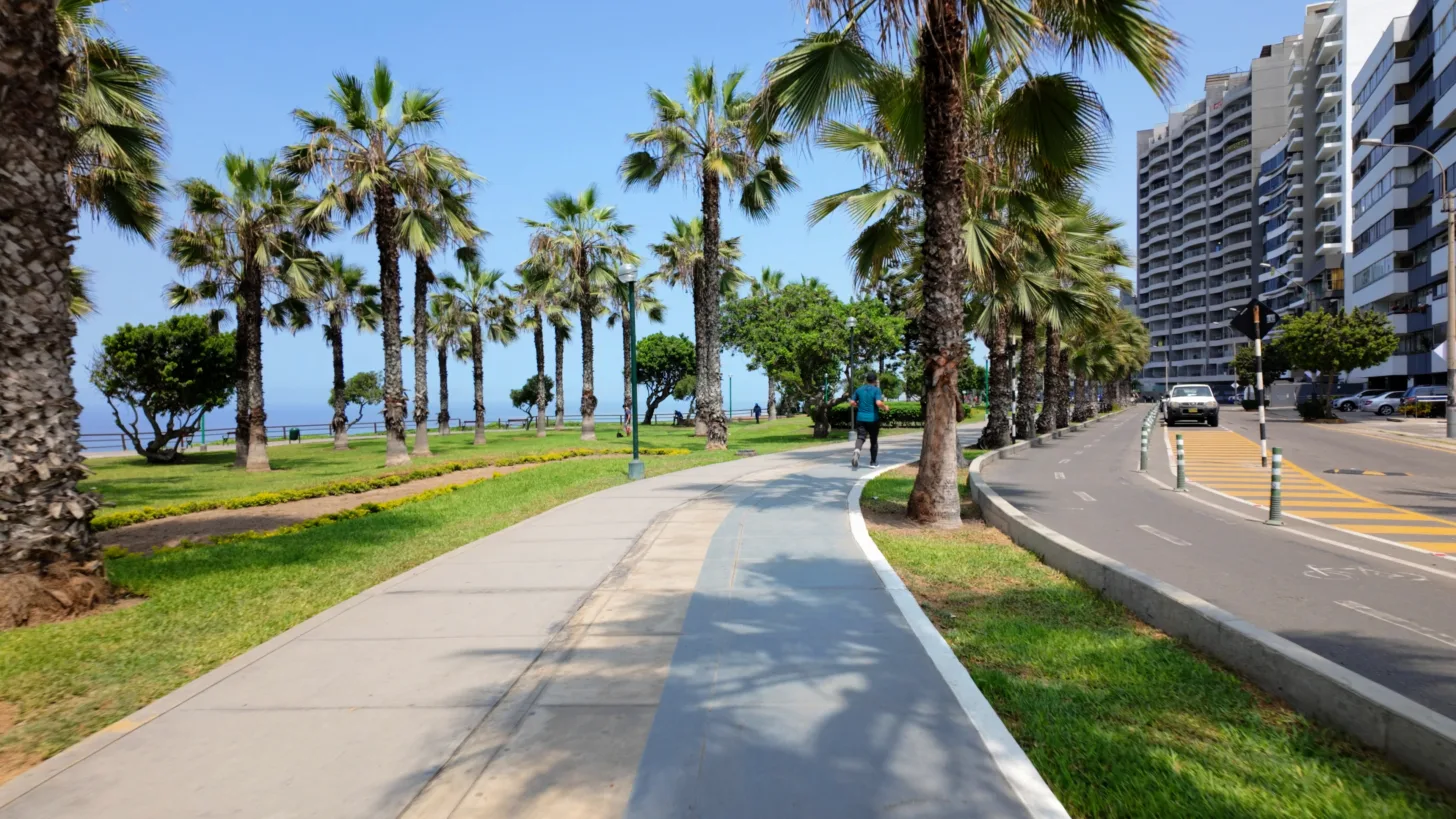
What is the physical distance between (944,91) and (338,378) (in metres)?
32.1

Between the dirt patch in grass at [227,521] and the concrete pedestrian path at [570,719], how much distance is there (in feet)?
18.3

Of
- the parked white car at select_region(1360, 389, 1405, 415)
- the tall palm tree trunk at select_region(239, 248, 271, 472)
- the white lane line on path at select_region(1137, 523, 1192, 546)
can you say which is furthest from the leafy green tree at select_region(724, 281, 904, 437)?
the parked white car at select_region(1360, 389, 1405, 415)

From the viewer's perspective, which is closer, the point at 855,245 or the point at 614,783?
the point at 614,783

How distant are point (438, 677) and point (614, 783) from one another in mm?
1855

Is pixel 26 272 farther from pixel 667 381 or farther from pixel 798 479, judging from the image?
pixel 667 381

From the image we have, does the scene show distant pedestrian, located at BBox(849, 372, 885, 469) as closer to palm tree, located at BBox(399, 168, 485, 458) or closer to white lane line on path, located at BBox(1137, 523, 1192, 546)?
white lane line on path, located at BBox(1137, 523, 1192, 546)

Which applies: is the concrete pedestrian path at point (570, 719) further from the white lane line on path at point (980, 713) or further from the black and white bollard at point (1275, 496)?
the black and white bollard at point (1275, 496)

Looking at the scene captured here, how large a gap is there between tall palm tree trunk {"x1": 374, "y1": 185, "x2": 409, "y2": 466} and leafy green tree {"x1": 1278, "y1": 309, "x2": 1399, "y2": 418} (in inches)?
1672

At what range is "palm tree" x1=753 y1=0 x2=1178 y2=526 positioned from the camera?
9.16 m

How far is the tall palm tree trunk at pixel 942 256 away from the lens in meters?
9.86

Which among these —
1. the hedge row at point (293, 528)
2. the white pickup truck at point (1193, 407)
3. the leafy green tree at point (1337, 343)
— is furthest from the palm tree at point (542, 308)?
the leafy green tree at point (1337, 343)

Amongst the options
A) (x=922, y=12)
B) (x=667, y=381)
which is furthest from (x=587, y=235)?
(x=667, y=381)

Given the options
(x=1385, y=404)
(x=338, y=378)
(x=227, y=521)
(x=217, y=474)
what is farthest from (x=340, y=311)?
(x=1385, y=404)

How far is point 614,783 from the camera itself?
136 inches
